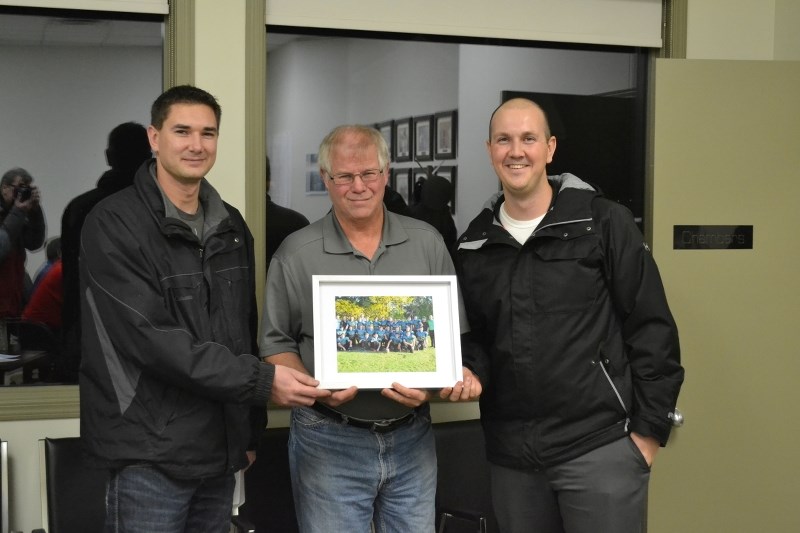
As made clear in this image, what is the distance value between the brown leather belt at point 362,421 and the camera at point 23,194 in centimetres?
158

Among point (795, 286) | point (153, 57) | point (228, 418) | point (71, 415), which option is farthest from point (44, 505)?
point (795, 286)

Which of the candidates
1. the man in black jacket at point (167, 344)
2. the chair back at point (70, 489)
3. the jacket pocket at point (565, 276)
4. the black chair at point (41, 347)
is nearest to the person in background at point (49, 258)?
the black chair at point (41, 347)

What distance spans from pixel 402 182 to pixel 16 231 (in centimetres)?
152

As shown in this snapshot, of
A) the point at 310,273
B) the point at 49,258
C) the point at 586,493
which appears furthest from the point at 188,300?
the point at 49,258

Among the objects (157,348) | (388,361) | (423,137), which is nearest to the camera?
(157,348)

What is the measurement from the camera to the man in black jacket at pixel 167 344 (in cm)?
223

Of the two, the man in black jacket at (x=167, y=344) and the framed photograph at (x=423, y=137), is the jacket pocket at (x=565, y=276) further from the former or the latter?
the framed photograph at (x=423, y=137)

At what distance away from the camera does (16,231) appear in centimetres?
336

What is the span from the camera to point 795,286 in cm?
379

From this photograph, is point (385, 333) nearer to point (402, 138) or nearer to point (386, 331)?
point (386, 331)

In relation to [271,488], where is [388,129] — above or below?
above

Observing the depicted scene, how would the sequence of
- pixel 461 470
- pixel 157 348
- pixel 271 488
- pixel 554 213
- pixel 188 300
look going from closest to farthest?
1. pixel 157 348
2. pixel 188 300
3. pixel 554 213
4. pixel 271 488
5. pixel 461 470

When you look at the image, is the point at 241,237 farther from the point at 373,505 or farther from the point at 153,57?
the point at 153,57

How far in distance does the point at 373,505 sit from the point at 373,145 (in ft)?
3.35
